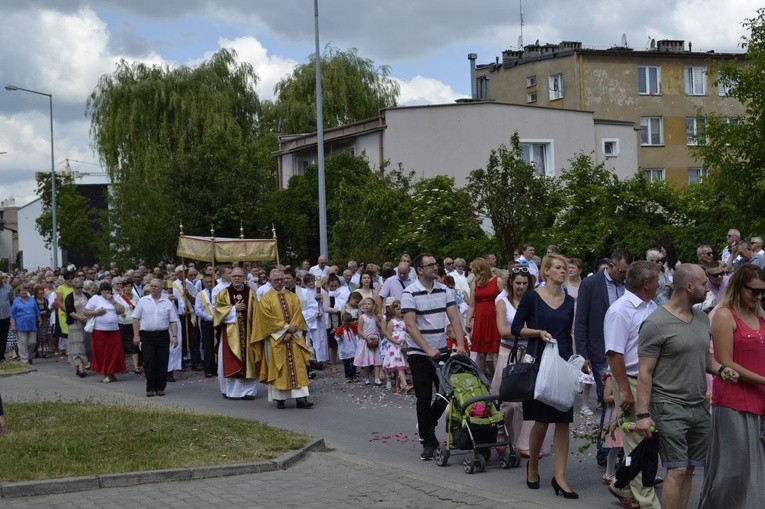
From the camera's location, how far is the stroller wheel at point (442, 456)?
11008mm

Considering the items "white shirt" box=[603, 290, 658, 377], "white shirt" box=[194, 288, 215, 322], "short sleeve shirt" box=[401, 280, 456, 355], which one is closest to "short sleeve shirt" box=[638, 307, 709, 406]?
"white shirt" box=[603, 290, 658, 377]

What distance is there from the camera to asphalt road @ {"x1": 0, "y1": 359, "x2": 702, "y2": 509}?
9828 mm

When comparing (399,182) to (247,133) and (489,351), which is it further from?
(489,351)

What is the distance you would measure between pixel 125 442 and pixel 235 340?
6.34m

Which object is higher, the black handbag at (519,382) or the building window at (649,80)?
the building window at (649,80)

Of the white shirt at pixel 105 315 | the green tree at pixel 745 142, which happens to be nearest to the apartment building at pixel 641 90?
the green tree at pixel 745 142

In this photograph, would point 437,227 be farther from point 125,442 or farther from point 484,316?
point 125,442

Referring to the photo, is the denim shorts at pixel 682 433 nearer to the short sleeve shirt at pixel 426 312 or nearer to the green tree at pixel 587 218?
the short sleeve shirt at pixel 426 312

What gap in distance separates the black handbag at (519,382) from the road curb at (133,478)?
2.47 metres

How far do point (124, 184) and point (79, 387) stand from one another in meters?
24.9

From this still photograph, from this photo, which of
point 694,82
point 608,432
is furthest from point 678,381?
point 694,82

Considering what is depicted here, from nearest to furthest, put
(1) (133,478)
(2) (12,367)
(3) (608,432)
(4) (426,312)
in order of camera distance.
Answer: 1. (3) (608,432)
2. (1) (133,478)
3. (4) (426,312)
4. (2) (12,367)

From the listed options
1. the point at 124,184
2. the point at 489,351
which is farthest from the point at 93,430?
the point at 124,184

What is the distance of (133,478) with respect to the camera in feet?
33.1
